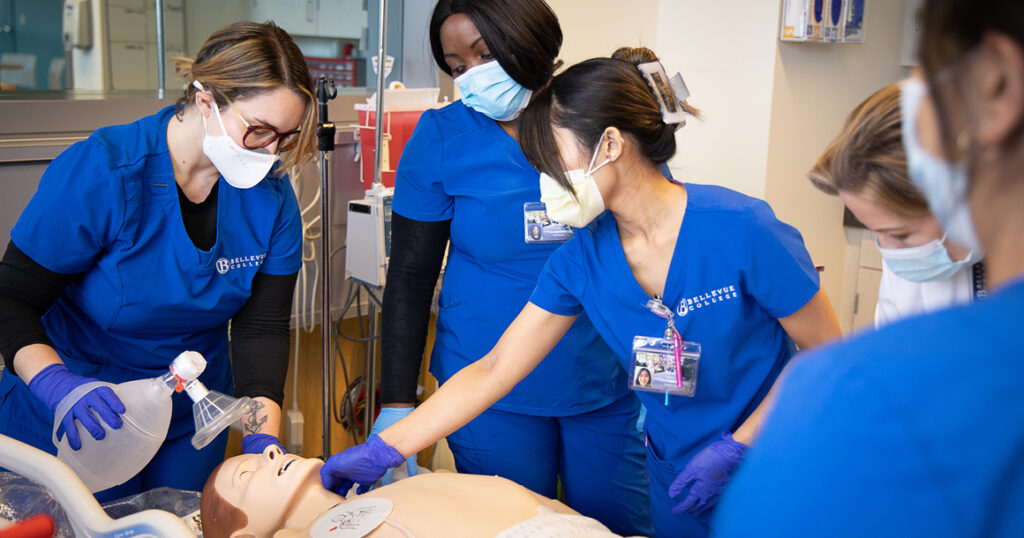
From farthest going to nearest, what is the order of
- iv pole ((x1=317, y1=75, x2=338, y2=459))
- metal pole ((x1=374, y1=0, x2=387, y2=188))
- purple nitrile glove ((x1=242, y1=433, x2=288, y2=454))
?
1. metal pole ((x1=374, y1=0, x2=387, y2=188))
2. iv pole ((x1=317, y1=75, x2=338, y2=459))
3. purple nitrile glove ((x1=242, y1=433, x2=288, y2=454))

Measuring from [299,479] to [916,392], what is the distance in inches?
47.4

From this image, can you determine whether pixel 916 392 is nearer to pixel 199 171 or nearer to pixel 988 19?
pixel 988 19

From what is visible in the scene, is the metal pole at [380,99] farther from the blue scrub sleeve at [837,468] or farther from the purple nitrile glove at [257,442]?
the blue scrub sleeve at [837,468]

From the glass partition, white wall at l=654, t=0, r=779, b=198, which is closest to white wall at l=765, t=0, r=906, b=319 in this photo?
white wall at l=654, t=0, r=779, b=198

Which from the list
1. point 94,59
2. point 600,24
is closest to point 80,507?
point 94,59

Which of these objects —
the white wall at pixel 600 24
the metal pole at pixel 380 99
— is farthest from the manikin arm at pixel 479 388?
the white wall at pixel 600 24

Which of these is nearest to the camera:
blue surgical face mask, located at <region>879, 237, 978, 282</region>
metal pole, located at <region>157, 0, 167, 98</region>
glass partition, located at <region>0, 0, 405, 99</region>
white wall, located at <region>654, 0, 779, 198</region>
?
blue surgical face mask, located at <region>879, 237, 978, 282</region>

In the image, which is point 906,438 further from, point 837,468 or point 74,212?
point 74,212

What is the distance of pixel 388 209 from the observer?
8.08 ft

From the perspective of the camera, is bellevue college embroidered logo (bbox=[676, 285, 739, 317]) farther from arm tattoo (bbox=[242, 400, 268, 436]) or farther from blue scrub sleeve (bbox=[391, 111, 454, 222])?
arm tattoo (bbox=[242, 400, 268, 436])

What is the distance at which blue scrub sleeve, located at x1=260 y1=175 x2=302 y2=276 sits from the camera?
1743mm

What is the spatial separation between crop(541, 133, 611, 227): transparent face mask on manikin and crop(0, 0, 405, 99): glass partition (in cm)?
164

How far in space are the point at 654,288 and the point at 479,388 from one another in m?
Answer: 0.36

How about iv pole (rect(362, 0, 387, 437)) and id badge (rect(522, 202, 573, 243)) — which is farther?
iv pole (rect(362, 0, 387, 437))
